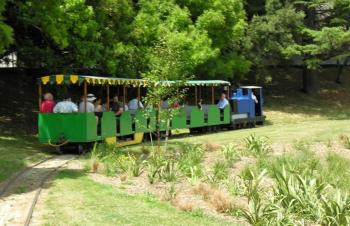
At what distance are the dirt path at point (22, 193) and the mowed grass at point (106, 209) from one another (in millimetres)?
390

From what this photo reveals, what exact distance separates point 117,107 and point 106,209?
11.7m

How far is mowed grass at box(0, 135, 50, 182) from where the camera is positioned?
15.1 metres

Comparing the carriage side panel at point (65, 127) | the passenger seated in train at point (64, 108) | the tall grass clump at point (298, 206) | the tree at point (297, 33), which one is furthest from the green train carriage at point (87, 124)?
the tree at point (297, 33)

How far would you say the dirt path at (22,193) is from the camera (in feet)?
32.4

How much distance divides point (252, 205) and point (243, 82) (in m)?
32.3

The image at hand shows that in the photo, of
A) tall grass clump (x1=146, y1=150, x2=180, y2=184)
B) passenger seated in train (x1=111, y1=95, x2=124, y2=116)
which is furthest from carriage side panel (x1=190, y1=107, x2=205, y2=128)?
tall grass clump (x1=146, y1=150, x2=180, y2=184)

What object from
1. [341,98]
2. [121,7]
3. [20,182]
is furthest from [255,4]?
[20,182]

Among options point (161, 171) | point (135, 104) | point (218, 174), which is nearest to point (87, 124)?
point (135, 104)

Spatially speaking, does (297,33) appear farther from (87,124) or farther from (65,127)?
(65,127)

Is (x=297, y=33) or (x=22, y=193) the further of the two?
(x=297, y=33)

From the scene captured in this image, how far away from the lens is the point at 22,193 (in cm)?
1193

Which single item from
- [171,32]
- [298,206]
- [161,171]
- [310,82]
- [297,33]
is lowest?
[298,206]

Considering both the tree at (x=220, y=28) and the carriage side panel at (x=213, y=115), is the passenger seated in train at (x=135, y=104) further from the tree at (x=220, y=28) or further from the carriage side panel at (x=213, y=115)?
the tree at (x=220, y=28)

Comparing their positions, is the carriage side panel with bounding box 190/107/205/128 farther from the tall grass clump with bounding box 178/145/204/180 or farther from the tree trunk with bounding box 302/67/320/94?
the tree trunk with bounding box 302/67/320/94
